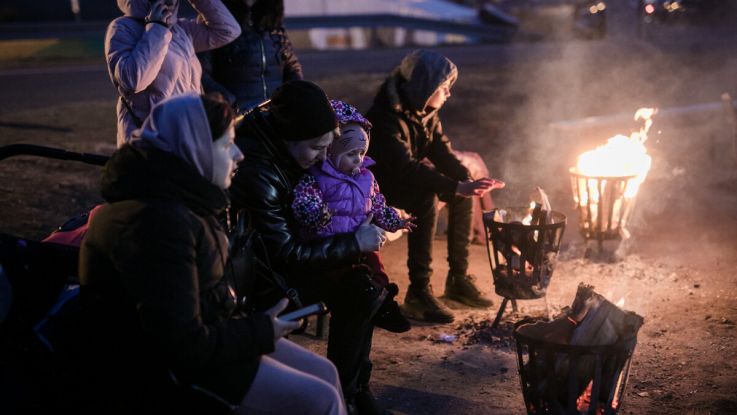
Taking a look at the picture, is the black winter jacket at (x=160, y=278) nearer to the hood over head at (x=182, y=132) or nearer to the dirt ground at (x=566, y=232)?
the hood over head at (x=182, y=132)

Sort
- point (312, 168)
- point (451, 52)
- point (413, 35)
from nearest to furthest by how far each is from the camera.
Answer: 1. point (312, 168)
2. point (451, 52)
3. point (413, 35)

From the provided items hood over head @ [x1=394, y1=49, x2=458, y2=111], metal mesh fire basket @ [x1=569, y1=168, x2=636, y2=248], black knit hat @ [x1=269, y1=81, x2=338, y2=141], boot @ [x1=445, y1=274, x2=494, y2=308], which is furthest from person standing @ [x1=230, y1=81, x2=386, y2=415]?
metal mesh fire basket @ [x1=569, y1=168, x2=636, y2=248]

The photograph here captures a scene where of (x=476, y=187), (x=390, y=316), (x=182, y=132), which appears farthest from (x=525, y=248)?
(x=182, y=132)

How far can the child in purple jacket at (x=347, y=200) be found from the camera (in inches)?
146

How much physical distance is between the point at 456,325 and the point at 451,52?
13.4 metres

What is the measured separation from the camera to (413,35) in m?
19.5

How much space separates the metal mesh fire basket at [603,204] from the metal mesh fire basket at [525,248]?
80 cm

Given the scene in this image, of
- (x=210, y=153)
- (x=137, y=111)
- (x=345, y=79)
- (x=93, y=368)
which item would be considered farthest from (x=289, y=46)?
(x=345, y=79)

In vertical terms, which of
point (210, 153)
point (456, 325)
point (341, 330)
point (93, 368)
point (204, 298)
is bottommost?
point (456, 325)

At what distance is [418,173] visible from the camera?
5.25 m

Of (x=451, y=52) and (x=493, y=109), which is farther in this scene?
(x=451, y=52)

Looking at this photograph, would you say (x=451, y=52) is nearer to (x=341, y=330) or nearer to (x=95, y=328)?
(x=341, y=330)

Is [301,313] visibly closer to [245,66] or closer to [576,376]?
[576,376]

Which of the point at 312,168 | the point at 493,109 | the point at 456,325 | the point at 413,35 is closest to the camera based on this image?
the point at 312,168
